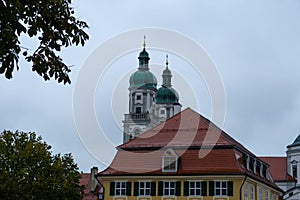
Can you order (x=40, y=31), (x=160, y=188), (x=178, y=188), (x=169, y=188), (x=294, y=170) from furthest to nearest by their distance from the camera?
1. (x=294, y=170)
2. (x=160, y=188)
3. (x=169, y=188)
4. (x=178, y=188)
5. (x=40, y=31)

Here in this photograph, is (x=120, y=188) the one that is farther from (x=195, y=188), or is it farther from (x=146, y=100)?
(x=146, y=100)

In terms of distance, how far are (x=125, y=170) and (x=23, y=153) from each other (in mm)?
8334

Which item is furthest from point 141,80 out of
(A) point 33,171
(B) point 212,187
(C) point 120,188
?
(A) point 33,171

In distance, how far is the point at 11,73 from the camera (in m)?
9.23

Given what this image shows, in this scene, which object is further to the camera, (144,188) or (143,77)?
(143,77)

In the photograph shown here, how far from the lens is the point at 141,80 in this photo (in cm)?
12138

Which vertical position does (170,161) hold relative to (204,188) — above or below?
above

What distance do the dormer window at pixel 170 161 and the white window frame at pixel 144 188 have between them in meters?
1.59

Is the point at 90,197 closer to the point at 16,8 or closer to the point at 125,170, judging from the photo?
the point at 125,170

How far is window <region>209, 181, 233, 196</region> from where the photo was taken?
45.3 meters

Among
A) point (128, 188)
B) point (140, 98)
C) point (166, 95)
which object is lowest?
point (128, 188)

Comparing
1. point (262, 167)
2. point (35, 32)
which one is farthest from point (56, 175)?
point (35, 32)

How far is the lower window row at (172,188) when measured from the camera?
4547cm

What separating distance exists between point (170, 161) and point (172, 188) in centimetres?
191
